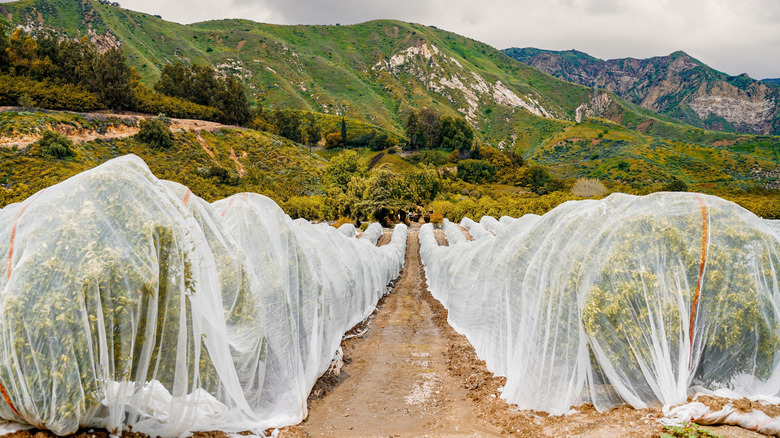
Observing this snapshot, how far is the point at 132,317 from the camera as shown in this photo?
4.00 m

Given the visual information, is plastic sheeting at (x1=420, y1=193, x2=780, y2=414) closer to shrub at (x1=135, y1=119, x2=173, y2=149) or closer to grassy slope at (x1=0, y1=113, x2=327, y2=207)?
grassy slope at (x1=0, y1=113, x2=327, y2=207)

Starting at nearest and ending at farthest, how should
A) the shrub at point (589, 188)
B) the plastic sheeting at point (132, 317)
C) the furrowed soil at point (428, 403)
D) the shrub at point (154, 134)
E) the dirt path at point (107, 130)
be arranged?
the plastic sheeting at point (132, 317) < the furrowed soil at point (428, 403) < the dirt path at point (107, 130) < the shrub at point (154, 134) < the shrub at point (589, 188)

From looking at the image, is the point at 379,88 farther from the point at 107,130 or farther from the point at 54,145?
the point at 54,145

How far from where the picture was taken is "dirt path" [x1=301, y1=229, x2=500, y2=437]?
5.60 m

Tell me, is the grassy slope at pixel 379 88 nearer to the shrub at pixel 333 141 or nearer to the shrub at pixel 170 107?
the shrub at pixel 333 141

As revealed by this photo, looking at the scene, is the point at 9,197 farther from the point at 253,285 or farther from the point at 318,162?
the point at 318,162

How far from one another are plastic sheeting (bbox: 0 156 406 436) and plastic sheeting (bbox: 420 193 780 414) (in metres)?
3.90

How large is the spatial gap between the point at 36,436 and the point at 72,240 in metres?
1.78

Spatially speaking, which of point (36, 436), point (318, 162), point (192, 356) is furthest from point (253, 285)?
point (318, 162)

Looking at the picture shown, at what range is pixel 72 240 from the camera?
12.5 feet

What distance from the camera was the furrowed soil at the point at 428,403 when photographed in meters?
4.63

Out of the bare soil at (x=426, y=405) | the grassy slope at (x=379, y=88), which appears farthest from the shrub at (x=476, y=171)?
the bare soil at (x=426, y=405)

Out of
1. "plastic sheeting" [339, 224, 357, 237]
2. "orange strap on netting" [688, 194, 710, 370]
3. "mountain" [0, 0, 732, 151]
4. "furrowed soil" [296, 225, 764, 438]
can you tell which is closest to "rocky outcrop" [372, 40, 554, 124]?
"mountain" [0, 0, 732, 151]

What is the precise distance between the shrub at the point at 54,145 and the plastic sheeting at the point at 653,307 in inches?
1851
